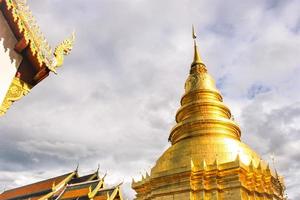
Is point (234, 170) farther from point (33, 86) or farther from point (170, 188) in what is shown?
point (33, 86)

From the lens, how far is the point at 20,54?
17.7 feet

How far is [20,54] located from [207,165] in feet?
45.7

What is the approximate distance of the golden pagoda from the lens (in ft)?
55.4

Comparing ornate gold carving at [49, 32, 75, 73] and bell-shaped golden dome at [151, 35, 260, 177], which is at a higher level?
bell-shaped golden dome at [151, 35, 260, 177]

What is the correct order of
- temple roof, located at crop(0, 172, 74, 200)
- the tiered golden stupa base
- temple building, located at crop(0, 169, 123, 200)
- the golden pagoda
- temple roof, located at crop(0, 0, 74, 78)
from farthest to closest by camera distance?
temple roof, located at crop(0, 172, 74, 200) < temple building, located at crop(0, 169, 123, 200) < the golden pagoda < the tiered golden stupa base < temple roof, located at crop(0, 0, 74, 78)

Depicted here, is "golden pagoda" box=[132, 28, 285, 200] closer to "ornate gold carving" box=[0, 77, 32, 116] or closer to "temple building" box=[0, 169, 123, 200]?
"temple building" box=[0, 169, 123, 200]

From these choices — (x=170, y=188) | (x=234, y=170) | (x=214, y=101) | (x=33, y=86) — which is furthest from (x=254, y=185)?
(x=33, y=86)

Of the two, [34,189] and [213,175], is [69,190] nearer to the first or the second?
[34,189]

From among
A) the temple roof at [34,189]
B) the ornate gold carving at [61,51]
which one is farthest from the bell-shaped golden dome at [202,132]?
the ornate gold carving at [61,51]

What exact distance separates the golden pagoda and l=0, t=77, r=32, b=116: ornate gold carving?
43.6 feet

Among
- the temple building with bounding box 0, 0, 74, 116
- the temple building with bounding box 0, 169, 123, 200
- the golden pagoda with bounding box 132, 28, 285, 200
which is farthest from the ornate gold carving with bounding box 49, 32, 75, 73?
the temple building with bounding box 0, 169, 123, 200

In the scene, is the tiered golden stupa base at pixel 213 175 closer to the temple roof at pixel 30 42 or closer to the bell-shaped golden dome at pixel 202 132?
the bell-shaped golden dome at pixel 202 132

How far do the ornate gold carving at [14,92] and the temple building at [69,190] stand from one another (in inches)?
635

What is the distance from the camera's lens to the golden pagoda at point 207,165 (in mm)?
16875
